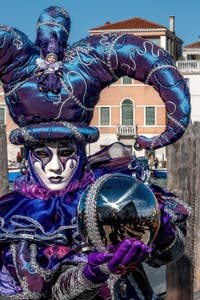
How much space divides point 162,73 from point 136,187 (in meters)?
0.67

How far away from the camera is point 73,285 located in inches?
103

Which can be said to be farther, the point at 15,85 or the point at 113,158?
the point at 113,158

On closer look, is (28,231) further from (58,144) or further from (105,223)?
(105,223)

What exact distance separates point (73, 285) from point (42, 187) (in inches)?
20.1

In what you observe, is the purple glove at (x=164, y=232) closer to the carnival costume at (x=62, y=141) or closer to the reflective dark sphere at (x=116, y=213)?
the carnival costume at (x=62, y=141)

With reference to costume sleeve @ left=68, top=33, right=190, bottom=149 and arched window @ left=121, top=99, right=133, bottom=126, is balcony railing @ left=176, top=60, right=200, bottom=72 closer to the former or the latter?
arched window @ left=121, top=99, right=133, bottom=126

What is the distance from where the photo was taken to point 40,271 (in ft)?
9.17

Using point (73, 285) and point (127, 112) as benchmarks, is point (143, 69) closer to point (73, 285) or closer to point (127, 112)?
point (73, 285)

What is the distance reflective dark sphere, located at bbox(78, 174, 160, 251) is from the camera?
2.37 metres

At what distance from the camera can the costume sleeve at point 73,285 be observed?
254cm

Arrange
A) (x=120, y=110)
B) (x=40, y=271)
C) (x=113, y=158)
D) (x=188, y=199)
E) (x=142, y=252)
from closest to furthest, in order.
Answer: (x=142, y=252)
(x=40, y=271)
(x=113, y=158)
(x=188, y=199)
(x=120, y=110)

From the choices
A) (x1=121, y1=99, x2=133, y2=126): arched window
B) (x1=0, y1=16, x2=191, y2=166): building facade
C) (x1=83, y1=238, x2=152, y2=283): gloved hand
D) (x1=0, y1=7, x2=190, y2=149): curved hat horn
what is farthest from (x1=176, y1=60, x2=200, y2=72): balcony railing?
(x1=83, y1=238, x2=152, y2=283): gloved hand

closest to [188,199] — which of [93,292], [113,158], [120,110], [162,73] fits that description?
[113,158]

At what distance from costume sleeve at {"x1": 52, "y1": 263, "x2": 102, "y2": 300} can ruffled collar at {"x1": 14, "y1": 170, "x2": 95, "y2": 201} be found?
1.03 feet
